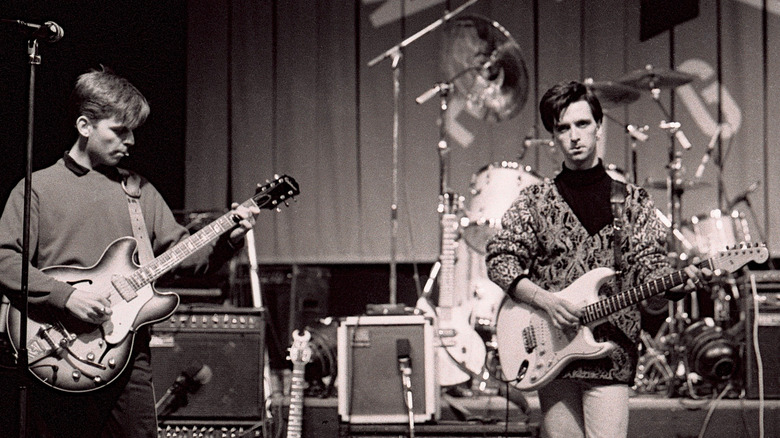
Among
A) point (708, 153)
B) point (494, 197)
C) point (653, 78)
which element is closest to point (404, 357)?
point (494, 197)

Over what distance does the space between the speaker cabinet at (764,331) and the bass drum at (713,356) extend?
195mm

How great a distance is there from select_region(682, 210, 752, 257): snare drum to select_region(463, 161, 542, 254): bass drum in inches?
43.5

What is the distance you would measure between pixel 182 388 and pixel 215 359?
23cm

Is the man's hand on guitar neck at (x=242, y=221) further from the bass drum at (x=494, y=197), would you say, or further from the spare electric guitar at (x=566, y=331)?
the bass drum at (x=494, y=197)

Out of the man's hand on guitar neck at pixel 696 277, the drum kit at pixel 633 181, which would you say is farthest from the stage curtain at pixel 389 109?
the man's hand on guitar neck at pixel 696 277

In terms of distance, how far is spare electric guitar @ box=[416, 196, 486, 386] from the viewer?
5543 millimetres

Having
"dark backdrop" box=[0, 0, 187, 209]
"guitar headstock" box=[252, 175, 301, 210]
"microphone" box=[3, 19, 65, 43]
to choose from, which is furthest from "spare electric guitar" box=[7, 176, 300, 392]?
"microphone" box=[3, 19, 65, 43]

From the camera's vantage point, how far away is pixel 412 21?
24.3ft

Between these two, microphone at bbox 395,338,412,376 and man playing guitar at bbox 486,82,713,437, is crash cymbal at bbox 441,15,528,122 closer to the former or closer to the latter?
microphone at bbox 395,338,412,376

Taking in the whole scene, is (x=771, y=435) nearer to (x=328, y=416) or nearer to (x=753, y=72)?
(x=328, y=416)

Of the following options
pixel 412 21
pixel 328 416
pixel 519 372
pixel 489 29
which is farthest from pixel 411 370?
pixel 412 21

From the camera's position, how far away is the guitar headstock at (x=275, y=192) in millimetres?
3799

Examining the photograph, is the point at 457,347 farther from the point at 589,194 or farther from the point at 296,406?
the point at 589,194

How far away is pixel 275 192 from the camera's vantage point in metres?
3.81
